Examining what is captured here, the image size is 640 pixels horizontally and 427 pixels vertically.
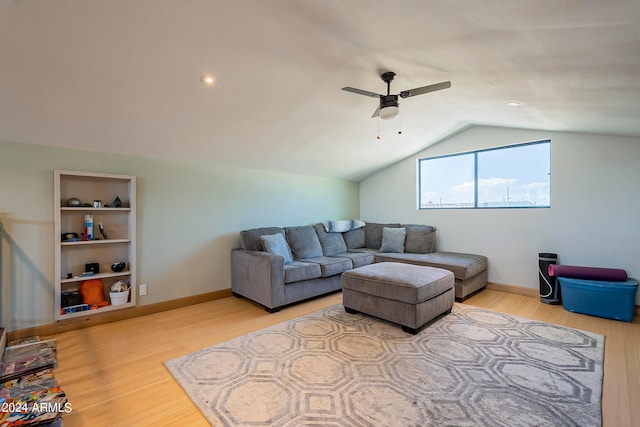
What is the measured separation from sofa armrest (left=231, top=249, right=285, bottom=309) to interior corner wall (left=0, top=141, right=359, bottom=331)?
0.44 meters

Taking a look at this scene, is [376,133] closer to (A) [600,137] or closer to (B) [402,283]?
(B) [402,283]

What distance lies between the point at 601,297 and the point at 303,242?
12.0ft

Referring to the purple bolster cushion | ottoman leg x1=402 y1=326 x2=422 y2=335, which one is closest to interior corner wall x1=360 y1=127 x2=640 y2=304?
the purple bolster cushion

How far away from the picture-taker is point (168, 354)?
243 cm

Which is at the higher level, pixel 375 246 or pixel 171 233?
Result: pixel 171 233

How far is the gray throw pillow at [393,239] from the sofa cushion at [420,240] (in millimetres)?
87

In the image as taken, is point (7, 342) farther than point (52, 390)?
Yes

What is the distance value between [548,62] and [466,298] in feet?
9.95

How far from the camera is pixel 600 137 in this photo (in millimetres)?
3484

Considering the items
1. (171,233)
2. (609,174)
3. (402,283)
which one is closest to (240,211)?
(171,233)

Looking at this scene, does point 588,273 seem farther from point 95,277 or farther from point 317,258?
point 95,277

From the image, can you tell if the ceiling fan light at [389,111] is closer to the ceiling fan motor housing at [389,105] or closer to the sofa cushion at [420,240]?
the ceiling fan motor housing at [389,105]

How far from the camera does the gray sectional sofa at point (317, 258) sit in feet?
11.4

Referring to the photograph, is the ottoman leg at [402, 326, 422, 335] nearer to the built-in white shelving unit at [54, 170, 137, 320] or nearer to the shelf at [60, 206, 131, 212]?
the built-in white shelving unit at [54, 170, 137, 320]
